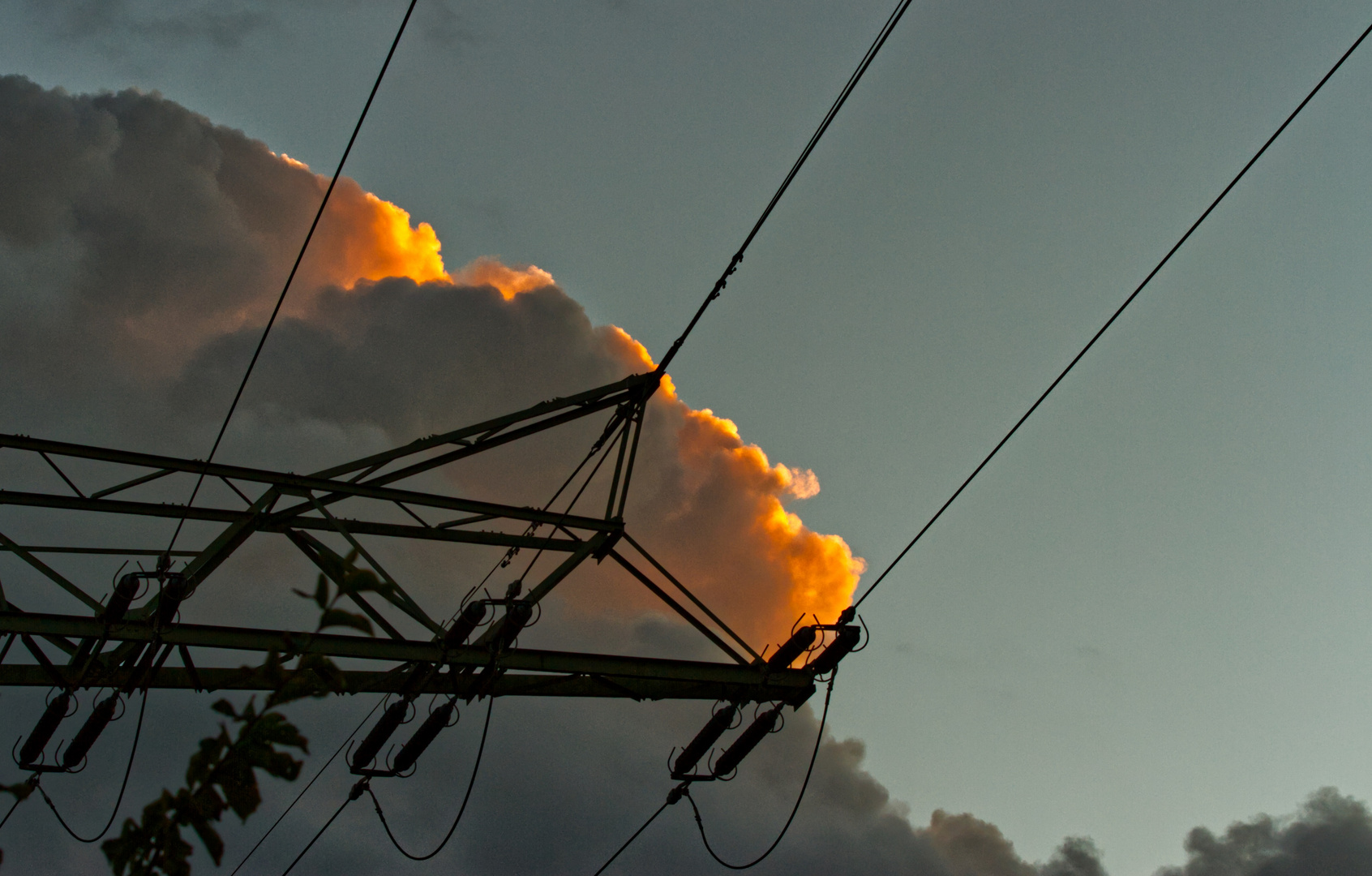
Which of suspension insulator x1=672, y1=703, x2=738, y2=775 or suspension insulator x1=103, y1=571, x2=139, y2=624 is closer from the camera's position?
suspension insulator x1=103, y1=571, x2=139, y2=624

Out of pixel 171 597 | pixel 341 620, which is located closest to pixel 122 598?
pixel 171 597

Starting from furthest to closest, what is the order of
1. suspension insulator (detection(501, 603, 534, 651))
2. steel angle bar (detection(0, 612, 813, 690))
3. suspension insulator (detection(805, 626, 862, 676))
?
suspension insulator (detection(805, 626, 862, 676)) → suspension insulator (detection(501, 603, 534, 651)) → steel angle bar (detection(0, 612, 813, 690))

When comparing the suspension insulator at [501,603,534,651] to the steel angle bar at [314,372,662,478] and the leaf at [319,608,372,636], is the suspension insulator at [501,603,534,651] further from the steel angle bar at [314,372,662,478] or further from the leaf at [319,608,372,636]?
the leaf at [319,608,372,636]

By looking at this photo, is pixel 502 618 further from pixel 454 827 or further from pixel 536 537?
pixel 454 827

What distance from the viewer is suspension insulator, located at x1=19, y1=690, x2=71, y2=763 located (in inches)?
545

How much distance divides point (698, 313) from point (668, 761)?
21.7 ft

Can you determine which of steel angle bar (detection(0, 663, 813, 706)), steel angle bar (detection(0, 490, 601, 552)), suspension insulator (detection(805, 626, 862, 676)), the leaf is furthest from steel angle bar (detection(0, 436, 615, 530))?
the leaf

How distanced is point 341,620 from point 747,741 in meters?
12.2

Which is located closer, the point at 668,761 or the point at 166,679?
the point at 166,679

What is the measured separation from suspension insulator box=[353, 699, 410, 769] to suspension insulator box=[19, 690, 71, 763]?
351 cm

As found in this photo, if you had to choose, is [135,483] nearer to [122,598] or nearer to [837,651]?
[122,598]

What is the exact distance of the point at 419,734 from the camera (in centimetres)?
1434

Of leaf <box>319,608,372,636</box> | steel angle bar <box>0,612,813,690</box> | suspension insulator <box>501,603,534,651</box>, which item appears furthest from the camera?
suspension insulator <box>501,603,534,651</box>

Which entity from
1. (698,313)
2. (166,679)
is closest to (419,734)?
(166,679)
